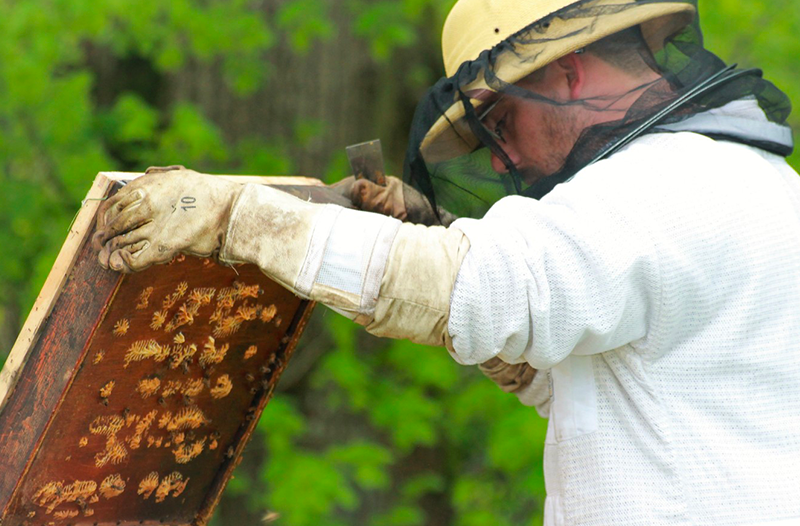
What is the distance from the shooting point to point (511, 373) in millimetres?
2330

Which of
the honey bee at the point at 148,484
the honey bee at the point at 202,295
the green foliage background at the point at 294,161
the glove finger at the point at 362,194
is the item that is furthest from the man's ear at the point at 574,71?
the green foliage background at the point at 294,161

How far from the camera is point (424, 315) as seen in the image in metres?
1.50

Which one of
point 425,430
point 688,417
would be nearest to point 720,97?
point 688,417

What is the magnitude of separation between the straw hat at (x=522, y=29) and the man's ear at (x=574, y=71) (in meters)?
0.07

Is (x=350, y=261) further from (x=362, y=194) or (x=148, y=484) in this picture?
(x=148, y=484)

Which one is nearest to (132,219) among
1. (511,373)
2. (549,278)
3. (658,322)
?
(549,278)

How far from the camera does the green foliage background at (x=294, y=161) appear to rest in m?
4.27

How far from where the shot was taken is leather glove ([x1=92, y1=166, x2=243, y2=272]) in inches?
59.7

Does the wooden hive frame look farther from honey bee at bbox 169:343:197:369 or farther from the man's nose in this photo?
the man's nose

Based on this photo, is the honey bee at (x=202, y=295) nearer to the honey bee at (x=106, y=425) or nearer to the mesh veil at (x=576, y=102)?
the honey bee at (x=106, y=425)

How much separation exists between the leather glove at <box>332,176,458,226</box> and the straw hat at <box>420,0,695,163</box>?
0.13 metres

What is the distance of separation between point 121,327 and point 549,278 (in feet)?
2.95

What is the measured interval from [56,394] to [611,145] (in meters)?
1.31

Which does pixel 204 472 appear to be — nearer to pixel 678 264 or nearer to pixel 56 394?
pixel 56 394
